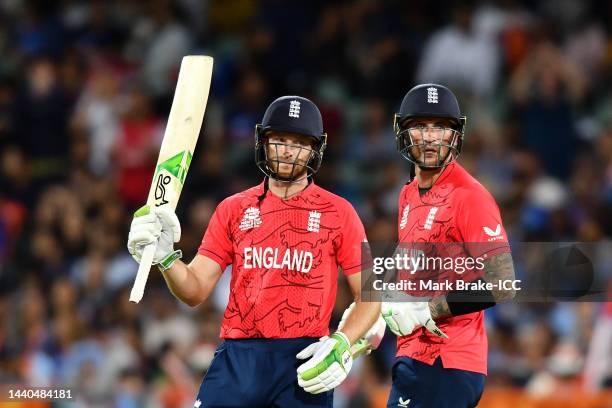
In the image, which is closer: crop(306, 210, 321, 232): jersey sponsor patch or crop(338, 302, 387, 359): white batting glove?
crop(306, 210, 321, 232): jersey sponsor patch

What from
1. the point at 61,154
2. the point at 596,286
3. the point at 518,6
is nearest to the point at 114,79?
the point at 61,154

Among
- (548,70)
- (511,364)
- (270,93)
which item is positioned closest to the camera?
(511,364)

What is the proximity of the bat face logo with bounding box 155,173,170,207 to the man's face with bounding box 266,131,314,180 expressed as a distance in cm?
52

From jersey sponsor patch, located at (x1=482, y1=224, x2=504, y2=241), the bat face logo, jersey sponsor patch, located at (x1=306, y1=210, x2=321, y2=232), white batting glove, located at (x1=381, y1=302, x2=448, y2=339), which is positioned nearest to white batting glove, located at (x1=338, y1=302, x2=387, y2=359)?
white batting glove, located at (x1=381, y1=302, x2=448, y2=339)

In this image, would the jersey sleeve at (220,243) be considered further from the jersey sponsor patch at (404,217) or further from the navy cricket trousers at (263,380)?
the jersey sponsor patch at (404,217)

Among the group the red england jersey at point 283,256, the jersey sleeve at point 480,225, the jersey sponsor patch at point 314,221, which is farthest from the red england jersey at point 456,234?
the jersey sponsor patch at point 314,221

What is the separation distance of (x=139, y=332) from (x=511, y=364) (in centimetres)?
326

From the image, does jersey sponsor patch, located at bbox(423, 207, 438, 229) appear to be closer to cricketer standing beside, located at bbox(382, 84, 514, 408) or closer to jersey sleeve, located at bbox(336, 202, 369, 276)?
cricketer standing beside, located at bbox(382, 84, 514, 408)

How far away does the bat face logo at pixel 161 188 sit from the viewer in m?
6.16

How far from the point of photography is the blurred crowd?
1034 cm

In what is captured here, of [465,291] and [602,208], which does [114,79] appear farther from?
[465,291]

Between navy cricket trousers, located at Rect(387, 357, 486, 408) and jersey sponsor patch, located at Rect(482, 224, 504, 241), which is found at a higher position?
jersey sponsor patch, located at Rect(482, 224, 504, 241)

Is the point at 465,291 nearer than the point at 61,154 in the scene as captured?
Yes

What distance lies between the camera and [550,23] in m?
12.3
